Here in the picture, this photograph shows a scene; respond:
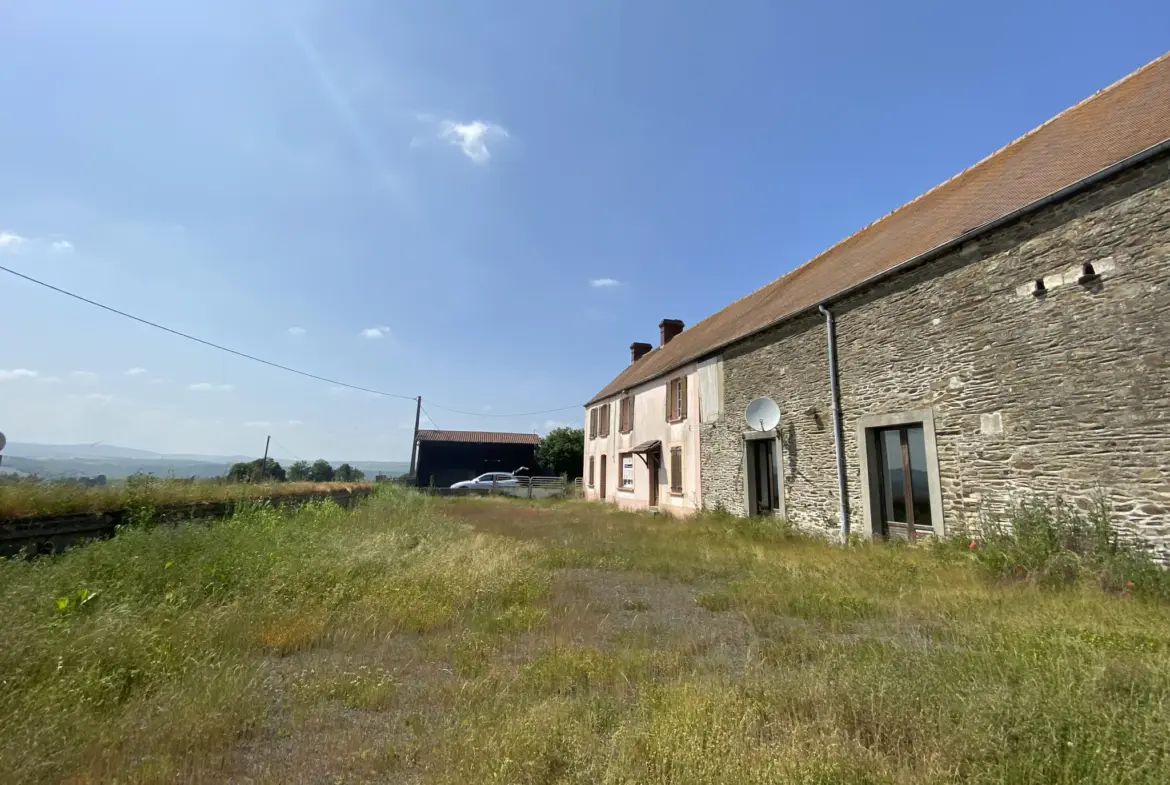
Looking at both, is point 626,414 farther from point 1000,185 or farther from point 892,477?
point 1000,185

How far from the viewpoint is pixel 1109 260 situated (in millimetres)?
6109

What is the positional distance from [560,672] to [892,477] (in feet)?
26.2

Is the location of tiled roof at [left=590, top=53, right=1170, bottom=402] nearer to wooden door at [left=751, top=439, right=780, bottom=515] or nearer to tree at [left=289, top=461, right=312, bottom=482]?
wooden door at [left=751, top=439, right=780, bottom=515]

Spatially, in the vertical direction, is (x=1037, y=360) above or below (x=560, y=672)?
above

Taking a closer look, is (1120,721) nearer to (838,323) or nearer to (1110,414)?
(1110,414)

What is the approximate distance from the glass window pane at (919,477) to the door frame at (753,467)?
3.00 m

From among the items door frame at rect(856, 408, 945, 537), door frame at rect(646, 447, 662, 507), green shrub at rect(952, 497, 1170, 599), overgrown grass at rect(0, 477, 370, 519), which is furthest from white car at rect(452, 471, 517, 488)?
green shrub at rect(952, 497, 1170, 599)

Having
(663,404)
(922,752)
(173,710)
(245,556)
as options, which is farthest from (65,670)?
(663,404)

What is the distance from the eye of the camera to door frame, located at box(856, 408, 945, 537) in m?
7.95

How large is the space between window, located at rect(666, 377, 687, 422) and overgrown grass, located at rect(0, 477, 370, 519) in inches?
461

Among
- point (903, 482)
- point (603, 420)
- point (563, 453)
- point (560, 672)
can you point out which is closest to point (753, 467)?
point (903, 482)

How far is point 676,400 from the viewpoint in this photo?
16422mm

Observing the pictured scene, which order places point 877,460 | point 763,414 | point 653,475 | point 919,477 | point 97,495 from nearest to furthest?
point 97,495
point 919,477
point 877,460
point 763,414
point 653,475

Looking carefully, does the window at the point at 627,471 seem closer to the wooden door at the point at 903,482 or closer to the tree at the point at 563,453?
the wooden door at the point at 903,482
